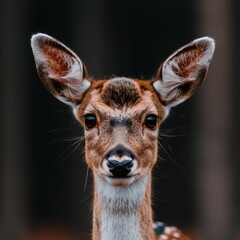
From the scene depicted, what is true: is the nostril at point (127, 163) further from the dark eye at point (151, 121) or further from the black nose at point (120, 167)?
the dark eye at point (151, 121)

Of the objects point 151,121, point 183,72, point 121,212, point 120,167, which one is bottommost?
point 121,212

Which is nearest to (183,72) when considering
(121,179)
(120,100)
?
(120,100)

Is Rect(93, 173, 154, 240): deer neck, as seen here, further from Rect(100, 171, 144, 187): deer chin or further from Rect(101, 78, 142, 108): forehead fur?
Rect(101, 78, 142, 108): forehead fur

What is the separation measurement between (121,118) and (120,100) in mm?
114

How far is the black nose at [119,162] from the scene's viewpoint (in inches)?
329

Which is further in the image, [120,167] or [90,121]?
[90,121]

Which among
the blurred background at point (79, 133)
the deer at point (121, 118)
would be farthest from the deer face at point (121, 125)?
the blurred background at point (79, 133)

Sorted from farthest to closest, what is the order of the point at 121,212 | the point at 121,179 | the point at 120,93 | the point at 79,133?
the point at 79,133 → the point at 120,93 → the point at 121,212 → the point at 121,179

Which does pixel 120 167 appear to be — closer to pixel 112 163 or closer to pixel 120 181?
pixel 112 163

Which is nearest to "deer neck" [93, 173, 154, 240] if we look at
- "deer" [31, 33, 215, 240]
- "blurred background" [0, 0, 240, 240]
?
"deer" [31, 33, 215, 240]

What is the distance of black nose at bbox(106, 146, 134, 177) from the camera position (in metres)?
8.37

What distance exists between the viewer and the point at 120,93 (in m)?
8.82
